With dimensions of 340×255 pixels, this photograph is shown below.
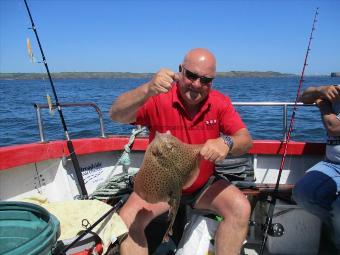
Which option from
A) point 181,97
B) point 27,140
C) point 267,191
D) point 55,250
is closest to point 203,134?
point 181,97

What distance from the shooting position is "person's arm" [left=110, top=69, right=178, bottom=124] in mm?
3023

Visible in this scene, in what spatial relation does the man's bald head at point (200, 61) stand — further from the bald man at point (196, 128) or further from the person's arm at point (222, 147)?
the person's arm at point (222, 147)

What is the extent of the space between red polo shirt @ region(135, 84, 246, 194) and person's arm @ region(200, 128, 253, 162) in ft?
0.49

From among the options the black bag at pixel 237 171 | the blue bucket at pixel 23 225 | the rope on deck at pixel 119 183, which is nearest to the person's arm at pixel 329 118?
the black bag at pixel 237 171

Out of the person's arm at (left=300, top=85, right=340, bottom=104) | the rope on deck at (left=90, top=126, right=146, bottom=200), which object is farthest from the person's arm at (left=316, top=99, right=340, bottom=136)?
the rope on deck at (left=90, top=126, right=146, bottom=200)

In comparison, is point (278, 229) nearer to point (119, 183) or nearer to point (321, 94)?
point (321, 94)

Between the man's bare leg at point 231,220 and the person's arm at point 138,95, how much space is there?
3.88ft

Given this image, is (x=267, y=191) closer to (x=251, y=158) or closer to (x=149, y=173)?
(x=251, y=158)

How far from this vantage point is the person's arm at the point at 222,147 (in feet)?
9.71

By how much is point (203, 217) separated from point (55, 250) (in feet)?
6.57

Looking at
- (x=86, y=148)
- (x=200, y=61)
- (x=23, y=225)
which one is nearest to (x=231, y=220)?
(x=200, y=61)

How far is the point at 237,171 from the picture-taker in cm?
449

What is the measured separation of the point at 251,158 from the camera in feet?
16.4

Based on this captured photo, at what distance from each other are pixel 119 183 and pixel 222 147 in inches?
73.7
